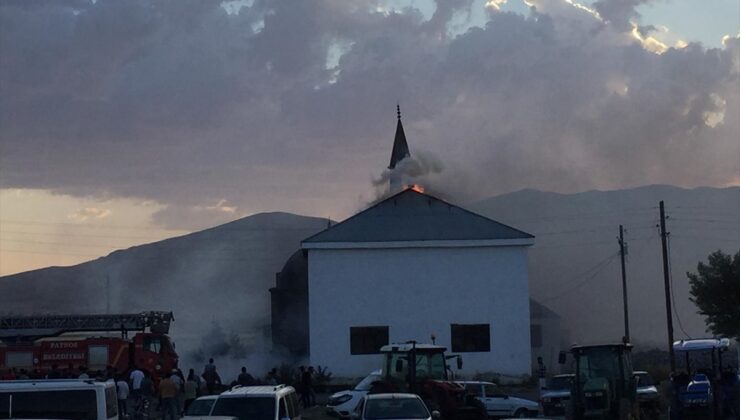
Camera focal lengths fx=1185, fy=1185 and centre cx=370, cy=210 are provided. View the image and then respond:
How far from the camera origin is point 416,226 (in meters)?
57.8

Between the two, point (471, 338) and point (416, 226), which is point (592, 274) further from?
point (471, 338)

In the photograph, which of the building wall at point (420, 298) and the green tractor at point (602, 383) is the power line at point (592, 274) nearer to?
the building wall at point (420, 298)

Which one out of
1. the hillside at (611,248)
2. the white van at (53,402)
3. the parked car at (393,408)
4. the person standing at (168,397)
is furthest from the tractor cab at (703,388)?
the hillside at (611,248)

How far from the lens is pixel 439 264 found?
188ft

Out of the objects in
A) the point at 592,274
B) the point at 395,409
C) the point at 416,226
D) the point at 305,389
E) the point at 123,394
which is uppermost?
the point at 592,274

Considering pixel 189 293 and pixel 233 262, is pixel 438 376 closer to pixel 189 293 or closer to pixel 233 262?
pixel 189 293

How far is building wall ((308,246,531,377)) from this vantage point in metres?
56.1

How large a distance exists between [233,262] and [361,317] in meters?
74.9

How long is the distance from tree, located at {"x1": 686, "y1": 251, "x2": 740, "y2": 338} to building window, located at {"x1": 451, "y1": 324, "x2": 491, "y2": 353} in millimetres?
9847

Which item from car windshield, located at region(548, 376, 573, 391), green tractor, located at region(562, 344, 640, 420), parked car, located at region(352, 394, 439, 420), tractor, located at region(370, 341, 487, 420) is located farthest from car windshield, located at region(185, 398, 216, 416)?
car windshield, located at region(548, 376, 573, 391)

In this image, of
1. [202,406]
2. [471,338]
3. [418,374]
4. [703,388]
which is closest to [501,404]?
[418,374]

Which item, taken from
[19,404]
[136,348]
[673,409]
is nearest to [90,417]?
[19,404]

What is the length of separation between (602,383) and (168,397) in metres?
12.3

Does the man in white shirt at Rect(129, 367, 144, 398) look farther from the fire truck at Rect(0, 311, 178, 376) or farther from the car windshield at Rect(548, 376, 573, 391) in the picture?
the car windshield at Rect(548, 376, 573, 391)
